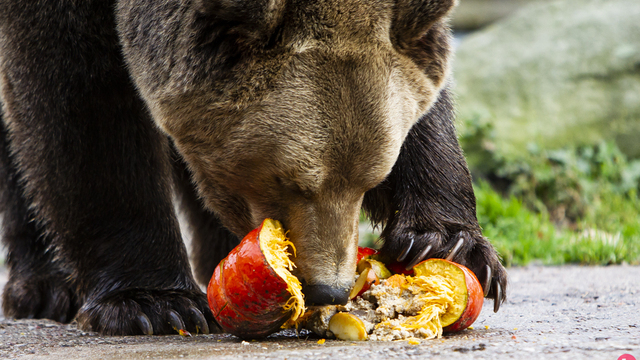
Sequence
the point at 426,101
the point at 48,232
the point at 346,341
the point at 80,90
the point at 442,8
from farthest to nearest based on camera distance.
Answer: the point at 48,232 → the point at 80,90 → the point at 426,101 → the point at 442,8 → the point at 346,341

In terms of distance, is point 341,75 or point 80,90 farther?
point 80,90

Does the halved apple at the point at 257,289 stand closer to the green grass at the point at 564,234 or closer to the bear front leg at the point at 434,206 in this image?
the bear front leg at the point at 434,206

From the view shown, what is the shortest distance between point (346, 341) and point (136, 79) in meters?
1.37

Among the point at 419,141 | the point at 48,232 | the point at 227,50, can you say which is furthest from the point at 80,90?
the point at 419,141

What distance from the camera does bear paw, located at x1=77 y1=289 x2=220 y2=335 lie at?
2910mm

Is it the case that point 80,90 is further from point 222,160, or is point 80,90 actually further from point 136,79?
point 222,160

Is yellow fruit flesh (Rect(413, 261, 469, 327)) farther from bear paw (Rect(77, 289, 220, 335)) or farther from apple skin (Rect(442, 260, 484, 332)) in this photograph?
bear paw (Rect(77, 289, 220, 335))

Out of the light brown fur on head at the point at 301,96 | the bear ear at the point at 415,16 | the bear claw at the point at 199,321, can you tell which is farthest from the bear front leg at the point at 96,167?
the bear ear at the point at 415,16

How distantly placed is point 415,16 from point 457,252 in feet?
3.39

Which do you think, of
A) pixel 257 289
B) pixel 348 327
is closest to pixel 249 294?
pixel 257 289

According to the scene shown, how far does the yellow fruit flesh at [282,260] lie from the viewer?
2.23 metres

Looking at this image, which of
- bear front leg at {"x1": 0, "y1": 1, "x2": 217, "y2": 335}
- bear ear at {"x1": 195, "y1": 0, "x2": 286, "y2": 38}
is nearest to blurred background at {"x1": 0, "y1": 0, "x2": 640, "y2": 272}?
bear front leg at {"x1": 0, "y1": 1, "x2": 217, "y2": 335}

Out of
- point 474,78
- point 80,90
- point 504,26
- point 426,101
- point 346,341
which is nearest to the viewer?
point 346,341

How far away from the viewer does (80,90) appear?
304 cm
